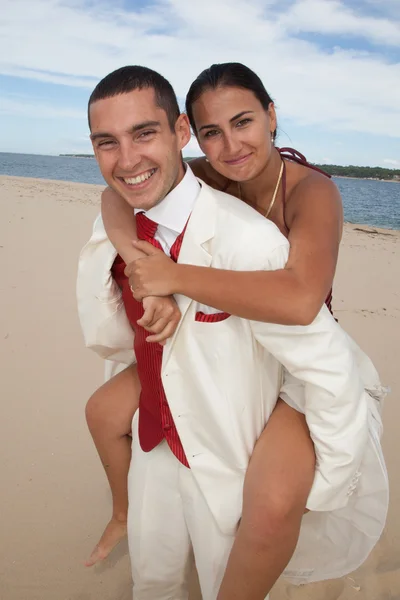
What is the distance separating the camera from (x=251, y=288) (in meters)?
1.67

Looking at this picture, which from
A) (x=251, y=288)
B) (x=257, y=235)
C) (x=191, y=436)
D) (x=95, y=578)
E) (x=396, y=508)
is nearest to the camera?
(x=251, y=288)

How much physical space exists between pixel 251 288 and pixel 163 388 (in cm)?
58

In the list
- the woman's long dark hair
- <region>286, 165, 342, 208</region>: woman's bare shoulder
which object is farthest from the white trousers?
the woman's long dark hair

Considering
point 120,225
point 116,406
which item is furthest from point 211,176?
point 116,406

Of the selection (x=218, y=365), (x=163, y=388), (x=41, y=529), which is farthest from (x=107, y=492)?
(x=218, y=365)

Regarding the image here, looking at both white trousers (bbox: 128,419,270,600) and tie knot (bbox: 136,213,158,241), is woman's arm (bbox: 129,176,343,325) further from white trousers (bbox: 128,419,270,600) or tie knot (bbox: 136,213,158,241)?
white trousers (bbox: 128,419,270,600)

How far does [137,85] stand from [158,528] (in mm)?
1672

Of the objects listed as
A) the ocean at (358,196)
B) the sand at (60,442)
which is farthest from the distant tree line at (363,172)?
the sand at (60,442)

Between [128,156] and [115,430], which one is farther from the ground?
[128,156]

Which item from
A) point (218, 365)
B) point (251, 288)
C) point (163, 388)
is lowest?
point (163, 388)

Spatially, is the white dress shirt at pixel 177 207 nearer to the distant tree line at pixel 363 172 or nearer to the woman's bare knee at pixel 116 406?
the woman's bare knee at pixel 116 406

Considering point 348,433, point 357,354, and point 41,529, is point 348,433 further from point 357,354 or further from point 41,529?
point 41,529

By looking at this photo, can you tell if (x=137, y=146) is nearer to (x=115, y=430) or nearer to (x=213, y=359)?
(x=213, y=359)

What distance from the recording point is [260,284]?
1.67 m
